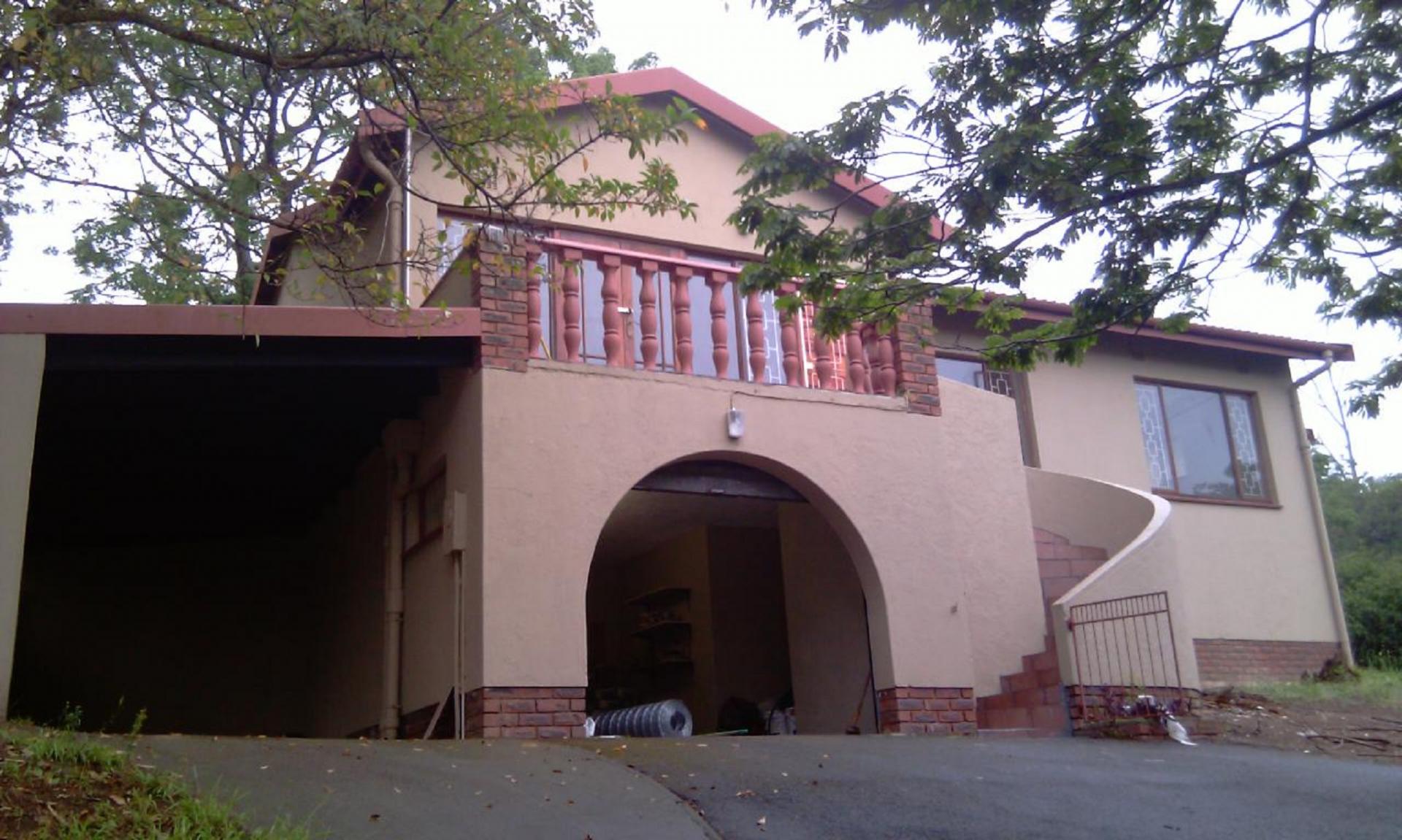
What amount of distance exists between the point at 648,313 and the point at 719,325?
1.90 feet

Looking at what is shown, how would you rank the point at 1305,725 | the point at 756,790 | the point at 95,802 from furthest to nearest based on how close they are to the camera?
1. the point at 1305,725
2. the point at 756,790
3. the point at 95,802

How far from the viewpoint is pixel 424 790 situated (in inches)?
242

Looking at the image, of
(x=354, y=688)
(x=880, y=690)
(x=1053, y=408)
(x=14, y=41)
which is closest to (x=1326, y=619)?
(x=1053, y=408)

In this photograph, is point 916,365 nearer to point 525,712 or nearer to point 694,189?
point 694,189

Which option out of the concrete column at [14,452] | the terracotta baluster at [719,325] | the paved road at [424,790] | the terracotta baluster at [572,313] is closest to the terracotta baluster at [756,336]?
the terracotta baluster at [719,325]

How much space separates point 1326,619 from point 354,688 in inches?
418

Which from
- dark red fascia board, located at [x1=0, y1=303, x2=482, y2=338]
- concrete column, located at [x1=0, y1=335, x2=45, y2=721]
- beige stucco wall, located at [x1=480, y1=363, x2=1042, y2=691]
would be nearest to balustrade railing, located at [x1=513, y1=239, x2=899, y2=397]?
beige stucco wall, located at [x1=480, y1=363, x2=1042, y2=691]

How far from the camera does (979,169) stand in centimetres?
782

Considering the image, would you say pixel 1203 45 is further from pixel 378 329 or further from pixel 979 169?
pixel 378 329

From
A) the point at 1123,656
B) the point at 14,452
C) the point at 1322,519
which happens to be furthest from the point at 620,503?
the point at 1322,519

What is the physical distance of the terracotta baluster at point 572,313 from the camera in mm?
9328

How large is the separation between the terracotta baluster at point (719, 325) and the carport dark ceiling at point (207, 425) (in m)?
1.90

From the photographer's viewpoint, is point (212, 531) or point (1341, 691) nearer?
point (1341, 691)

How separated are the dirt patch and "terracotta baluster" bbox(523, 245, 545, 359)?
5.40 metres
